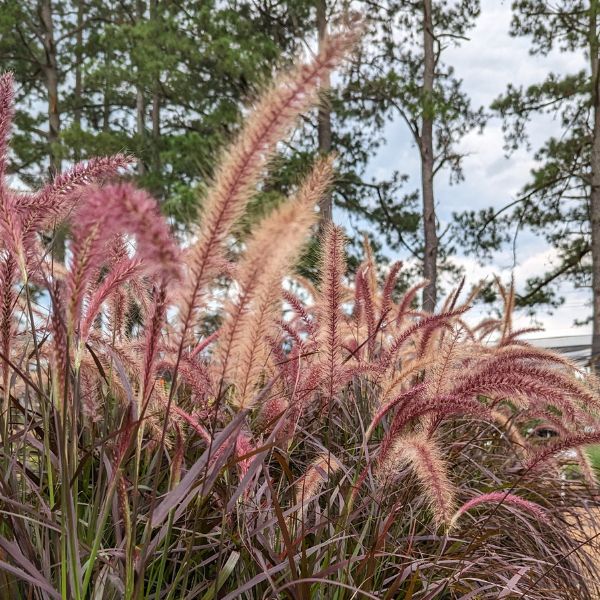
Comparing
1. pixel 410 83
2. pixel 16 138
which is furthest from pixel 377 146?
pixel 16 138

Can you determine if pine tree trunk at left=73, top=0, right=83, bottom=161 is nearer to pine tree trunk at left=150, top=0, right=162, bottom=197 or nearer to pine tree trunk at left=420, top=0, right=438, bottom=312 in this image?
pine tree trunk at left=150, top=0, right=162, bottom=197

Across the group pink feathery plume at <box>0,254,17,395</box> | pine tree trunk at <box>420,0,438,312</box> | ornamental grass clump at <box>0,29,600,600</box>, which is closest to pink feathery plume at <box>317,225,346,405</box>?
ornamental grass clump at <box>0,29,600,600</box>

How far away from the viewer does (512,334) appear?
7.18 feet

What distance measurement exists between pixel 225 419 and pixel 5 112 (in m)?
0.84

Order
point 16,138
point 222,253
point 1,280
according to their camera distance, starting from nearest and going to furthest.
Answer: point 222,253 < point 1,280 < point 16,138

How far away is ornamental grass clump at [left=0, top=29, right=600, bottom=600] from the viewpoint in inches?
26.4

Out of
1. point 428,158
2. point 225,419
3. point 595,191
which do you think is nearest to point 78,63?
point 428,158

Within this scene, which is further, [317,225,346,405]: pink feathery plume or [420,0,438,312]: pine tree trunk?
[420,0,438,312]: pine tree trunk

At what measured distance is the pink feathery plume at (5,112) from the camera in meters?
0.84

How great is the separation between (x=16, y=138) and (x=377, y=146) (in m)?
8.61

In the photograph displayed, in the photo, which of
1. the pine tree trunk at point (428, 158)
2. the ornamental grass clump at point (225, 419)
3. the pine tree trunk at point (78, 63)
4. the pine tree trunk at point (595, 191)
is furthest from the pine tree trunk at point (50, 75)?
the ornamental grass clump at point (225, 419)

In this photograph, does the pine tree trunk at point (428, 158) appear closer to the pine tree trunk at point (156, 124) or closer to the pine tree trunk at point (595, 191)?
the pine tree trunk at point (595, 191)

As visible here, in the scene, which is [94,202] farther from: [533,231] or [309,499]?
[533,231]

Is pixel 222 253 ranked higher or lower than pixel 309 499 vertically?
higher
